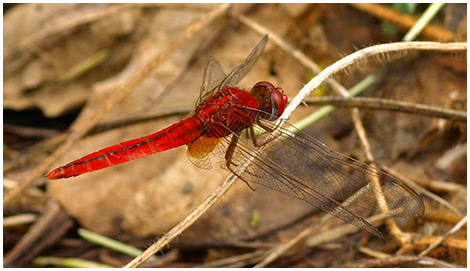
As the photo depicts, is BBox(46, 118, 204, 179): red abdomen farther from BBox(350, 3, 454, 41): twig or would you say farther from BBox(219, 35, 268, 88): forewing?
BBox(350, 3, 454, 41): twig

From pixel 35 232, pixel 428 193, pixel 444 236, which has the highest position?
pixel 35 232

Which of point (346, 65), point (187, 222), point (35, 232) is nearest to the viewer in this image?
point (187, 222)

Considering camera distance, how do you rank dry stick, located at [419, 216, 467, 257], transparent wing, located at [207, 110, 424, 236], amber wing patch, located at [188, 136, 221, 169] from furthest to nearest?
dry stick, located at [419, 216, 467, 257], amber wing patch, located at [188, 136, 221, 169], transparent wing, located at [207, 110, 424, 236]

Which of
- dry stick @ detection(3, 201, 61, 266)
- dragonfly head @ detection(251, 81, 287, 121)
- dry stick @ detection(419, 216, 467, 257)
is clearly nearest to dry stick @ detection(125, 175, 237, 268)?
dragonfly head @ detection(251, 81, 287, 121)

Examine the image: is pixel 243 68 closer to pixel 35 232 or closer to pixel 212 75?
pixel 212 75

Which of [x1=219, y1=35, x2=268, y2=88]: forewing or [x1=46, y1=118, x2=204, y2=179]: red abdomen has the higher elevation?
[x1=219, y1=35, x2=268, y2=88]: forewing

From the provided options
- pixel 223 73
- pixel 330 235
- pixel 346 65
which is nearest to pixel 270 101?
pixel 346 65

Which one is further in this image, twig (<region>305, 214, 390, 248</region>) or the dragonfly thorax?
twig (<region>305, 214, 390, 248</region>)
